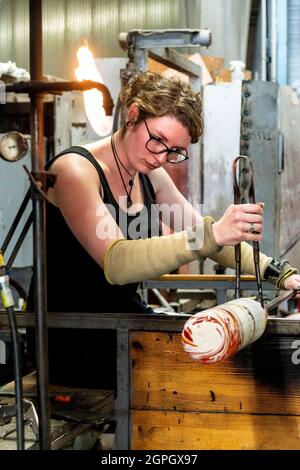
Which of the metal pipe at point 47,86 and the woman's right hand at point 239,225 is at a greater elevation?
the metal pipe at point 47,86

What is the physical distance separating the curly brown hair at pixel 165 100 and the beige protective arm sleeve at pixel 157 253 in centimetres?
49

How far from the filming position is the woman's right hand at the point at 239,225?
6.19 feet

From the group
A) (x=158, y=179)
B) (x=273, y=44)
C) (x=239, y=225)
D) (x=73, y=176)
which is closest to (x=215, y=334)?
(x=239, y=225)

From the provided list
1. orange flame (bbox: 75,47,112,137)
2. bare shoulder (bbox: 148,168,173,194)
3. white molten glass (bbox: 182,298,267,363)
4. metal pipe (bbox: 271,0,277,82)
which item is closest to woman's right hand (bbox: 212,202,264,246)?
white molten glass (bbox: 182,298,267,363)

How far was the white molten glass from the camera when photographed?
1.64 meters

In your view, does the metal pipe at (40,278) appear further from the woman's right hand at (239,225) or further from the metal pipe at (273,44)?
the metal pipe at (273,44)

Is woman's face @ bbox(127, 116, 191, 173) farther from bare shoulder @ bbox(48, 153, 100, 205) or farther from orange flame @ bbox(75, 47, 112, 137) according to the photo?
orange flame @ bbox(75, 47, 112, 137)

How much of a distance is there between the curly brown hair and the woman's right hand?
542 mm

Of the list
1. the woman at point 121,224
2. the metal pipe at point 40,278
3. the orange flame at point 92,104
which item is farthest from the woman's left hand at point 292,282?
the orange flame at point 92,104

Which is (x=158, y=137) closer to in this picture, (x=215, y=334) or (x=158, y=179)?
(x=158, y=179)

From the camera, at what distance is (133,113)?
7.69 feet
